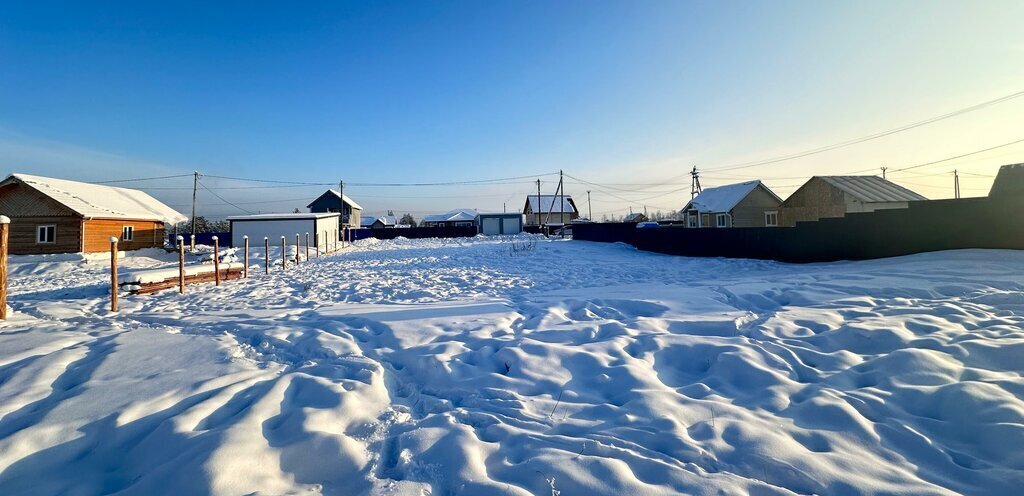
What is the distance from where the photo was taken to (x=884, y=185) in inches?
881

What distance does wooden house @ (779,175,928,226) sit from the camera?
20922 millimetres

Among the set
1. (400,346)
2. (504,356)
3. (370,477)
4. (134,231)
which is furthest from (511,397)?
(134,231)

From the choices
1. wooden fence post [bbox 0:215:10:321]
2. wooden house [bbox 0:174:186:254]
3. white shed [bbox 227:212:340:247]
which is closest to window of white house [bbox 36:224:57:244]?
wooden house [bbox 0:174:186:254]

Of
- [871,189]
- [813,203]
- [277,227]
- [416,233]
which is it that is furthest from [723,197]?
[277,227]

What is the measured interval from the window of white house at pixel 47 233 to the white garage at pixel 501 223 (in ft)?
120

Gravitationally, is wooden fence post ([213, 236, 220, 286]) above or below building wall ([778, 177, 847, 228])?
below

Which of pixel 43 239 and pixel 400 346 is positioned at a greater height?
pixel 43 239

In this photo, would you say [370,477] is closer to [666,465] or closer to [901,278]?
[666,465]

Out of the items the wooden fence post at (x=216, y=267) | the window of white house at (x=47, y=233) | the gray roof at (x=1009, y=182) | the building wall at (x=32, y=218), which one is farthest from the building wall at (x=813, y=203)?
the window of white house at (x=47, y=233)

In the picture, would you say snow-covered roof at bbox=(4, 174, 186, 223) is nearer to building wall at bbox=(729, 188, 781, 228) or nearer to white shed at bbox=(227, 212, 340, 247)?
white shed at bbox=(227, 212, 340, 247)

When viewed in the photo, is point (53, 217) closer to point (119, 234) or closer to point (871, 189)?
point (119, 234)

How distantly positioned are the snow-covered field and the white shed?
2173 centimetres

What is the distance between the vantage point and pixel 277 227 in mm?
28047

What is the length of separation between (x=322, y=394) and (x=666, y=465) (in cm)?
275
